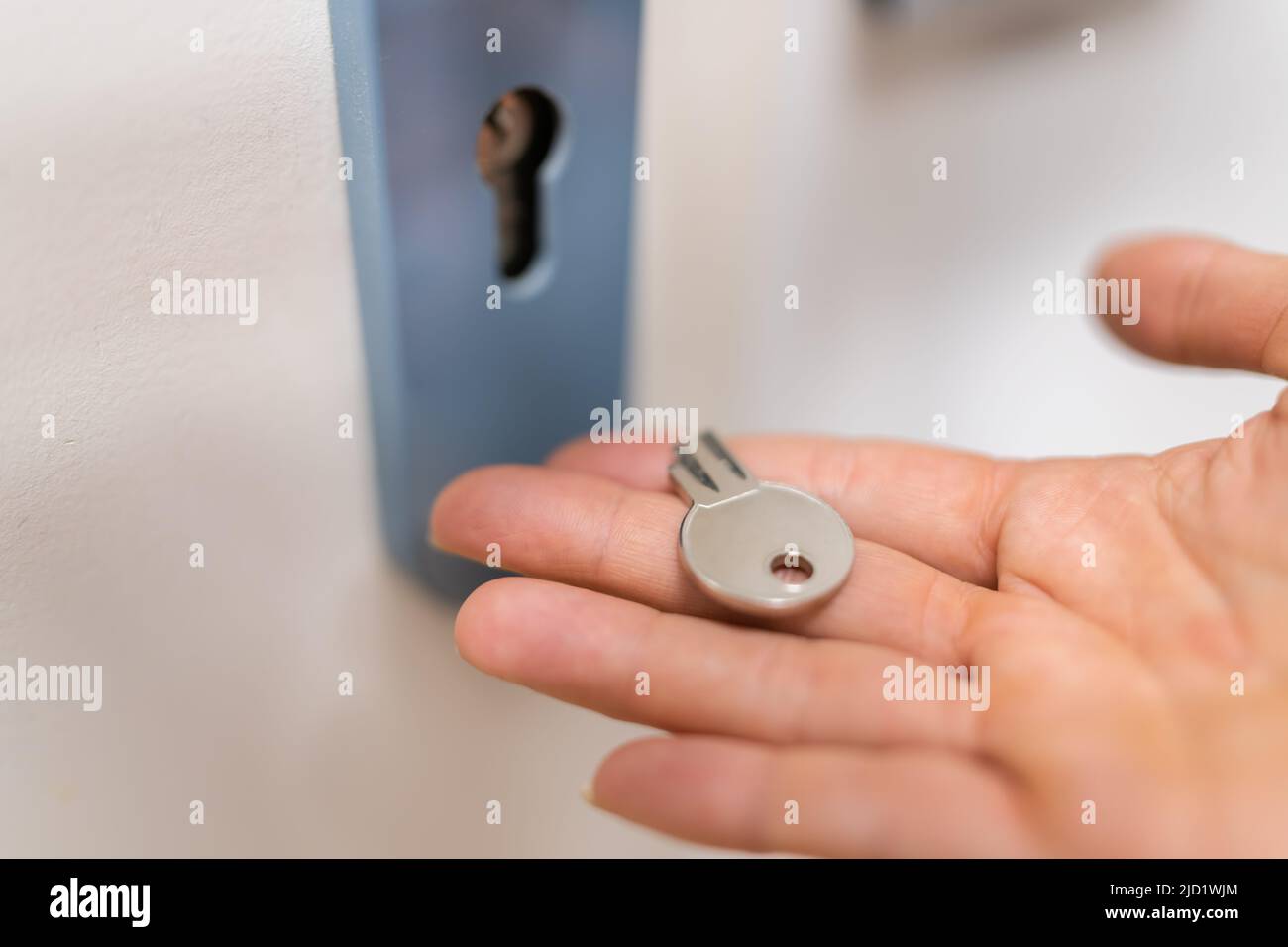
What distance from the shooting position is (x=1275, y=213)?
67cm

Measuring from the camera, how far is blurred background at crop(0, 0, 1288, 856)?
0.38 meters
